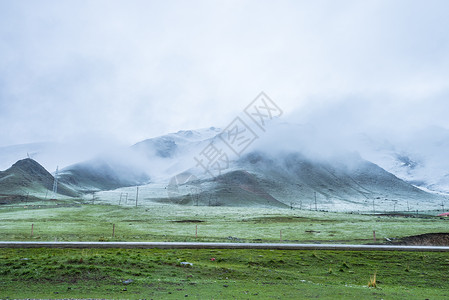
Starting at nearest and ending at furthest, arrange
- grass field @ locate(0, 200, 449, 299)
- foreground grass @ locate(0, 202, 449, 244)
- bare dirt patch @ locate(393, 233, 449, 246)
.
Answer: grass field @ locate(0, 200, 449, 299) → bare dirt patch @ locate(393, 233, 449, 246) → foreground grass @ locate(0, 202, 449, 244)

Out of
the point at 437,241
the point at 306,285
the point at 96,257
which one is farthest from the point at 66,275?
the point at 437,241

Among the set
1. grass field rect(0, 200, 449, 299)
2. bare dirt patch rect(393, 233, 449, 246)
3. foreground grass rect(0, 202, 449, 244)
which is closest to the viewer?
grass field rect(0, 200, 449, 299)

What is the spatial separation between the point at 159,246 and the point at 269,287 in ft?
49.7

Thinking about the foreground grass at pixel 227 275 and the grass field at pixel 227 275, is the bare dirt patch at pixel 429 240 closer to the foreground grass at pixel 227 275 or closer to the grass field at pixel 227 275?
the grass field at pixel 227 275

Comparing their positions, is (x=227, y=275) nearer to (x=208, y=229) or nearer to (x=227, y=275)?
(x=227, y=275)

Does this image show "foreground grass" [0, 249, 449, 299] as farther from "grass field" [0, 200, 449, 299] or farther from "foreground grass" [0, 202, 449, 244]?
"foreground grass" [0, 202, 449, 244]

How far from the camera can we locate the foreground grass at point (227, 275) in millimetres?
18641

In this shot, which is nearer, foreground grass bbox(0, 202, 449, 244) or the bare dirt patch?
the bare dirt patch

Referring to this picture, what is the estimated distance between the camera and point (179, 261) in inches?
1000

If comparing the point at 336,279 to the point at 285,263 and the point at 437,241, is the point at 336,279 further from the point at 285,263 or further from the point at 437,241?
the point at 437,241

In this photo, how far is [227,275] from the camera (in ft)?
76.4

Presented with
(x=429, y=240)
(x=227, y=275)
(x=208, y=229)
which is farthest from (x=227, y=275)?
(x=208, y=229)

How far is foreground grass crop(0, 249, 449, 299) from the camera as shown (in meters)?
18.6

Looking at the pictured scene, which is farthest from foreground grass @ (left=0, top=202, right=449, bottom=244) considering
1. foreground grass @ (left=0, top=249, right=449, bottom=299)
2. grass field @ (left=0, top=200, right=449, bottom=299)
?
foreground grass @ (left=0, top=249, right=449, bottom=299)
